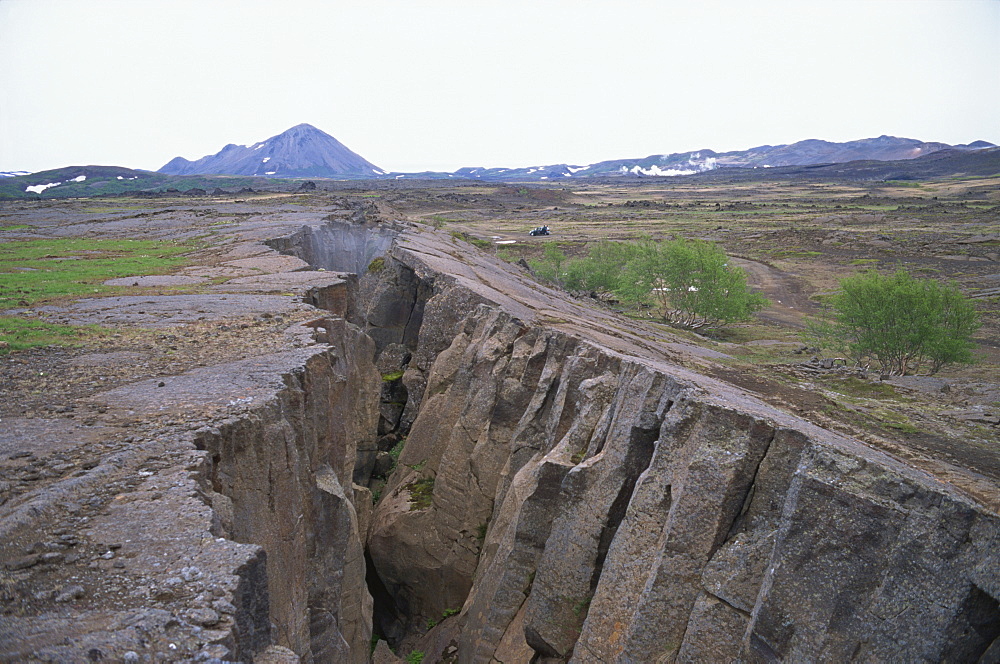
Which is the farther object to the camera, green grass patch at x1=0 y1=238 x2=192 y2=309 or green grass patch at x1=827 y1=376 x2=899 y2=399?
green grass patch at x1=0 y1=238 x2=192 y2=309

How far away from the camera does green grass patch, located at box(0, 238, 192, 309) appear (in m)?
14.0

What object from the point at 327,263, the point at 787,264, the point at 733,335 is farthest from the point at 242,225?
the point at 787,264

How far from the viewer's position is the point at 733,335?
32.2 metres

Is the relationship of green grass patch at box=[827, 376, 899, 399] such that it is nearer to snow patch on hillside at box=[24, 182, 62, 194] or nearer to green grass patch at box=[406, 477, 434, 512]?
green grass patch at box=[406, 477, 434, 512]

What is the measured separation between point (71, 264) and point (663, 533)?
19.0m

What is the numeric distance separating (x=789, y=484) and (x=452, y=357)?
424 inches

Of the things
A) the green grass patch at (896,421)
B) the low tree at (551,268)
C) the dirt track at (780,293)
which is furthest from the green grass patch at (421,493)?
the dirt track at (780,293)

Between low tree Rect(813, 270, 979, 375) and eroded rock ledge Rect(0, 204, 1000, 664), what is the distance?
32.7 feet

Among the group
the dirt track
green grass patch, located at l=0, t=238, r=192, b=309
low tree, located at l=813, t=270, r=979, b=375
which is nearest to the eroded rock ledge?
green grass patch, located at l=0, t=238, r=192, b=309

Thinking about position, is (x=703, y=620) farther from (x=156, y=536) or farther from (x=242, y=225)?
(x=242, y=225)

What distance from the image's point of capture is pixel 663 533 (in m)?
A: 7.58

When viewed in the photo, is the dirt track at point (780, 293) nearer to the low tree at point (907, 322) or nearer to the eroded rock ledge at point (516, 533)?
the low tree at point (907, 322)

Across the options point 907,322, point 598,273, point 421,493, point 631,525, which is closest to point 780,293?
point 598,273

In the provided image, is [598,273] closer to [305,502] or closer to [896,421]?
[896,421]
